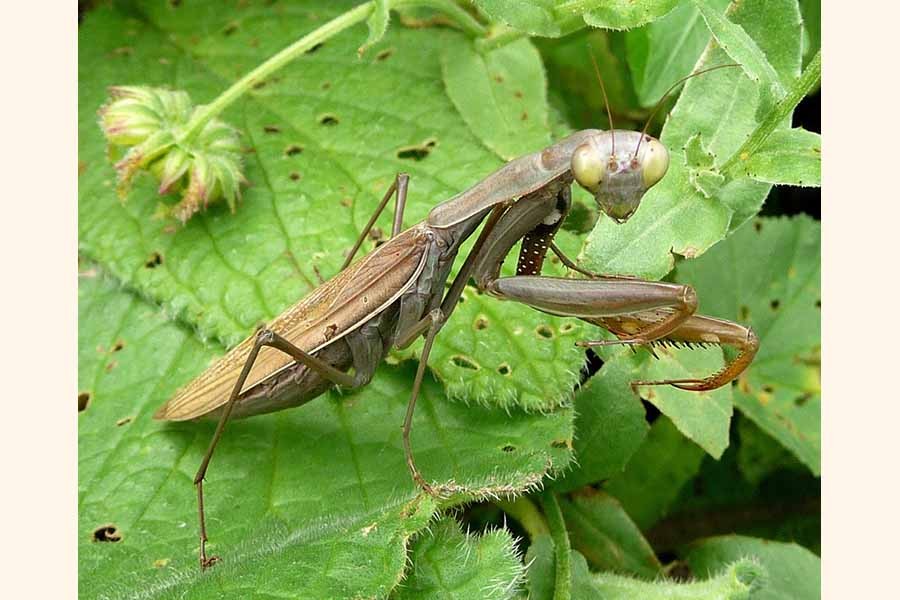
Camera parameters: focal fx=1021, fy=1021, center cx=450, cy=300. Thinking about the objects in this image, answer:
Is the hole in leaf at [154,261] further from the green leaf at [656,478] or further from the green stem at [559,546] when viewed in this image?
the green leaf at [656,478]

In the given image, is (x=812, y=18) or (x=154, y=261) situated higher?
(x=812, y=18)

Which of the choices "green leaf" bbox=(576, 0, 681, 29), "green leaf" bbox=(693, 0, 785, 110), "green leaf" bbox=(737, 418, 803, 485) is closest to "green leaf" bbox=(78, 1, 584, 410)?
"green leaf" bbox=(576, 0, 681, 29)

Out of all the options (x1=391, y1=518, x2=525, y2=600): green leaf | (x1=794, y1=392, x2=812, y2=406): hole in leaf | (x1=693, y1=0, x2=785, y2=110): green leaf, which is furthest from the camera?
(x1=794, y1=392, x2=812, y2=406): hole in leaf

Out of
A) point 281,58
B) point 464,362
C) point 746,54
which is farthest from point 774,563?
point 281,58

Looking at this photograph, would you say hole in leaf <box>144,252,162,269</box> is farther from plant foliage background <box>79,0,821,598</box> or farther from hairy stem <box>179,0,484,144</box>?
hairy stem <box>179,0,484,144</box>

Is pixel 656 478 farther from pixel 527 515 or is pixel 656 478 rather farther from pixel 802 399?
pixel 527 515

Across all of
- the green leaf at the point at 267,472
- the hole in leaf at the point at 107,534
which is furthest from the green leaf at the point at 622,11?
the hole in leaf at the point at 107,534

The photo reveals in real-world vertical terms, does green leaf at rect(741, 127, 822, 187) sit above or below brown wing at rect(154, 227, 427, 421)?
above
